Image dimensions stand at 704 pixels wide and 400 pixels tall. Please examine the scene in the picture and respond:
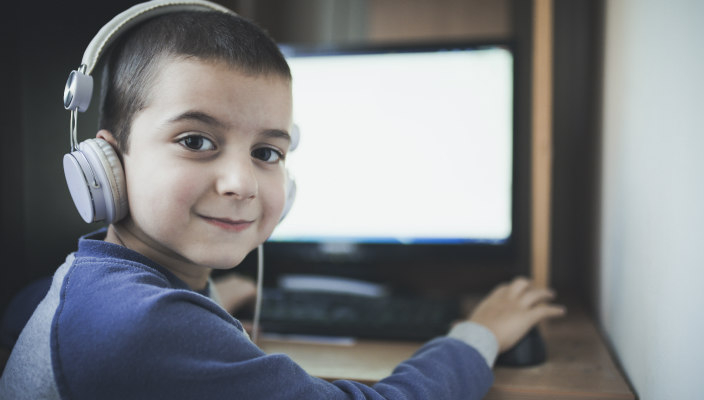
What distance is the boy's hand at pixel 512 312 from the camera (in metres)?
0.66

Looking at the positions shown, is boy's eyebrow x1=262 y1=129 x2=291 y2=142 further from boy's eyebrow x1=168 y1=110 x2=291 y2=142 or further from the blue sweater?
the blue sweater

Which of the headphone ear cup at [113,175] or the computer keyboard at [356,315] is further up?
the headphone ear cup at [113,175]

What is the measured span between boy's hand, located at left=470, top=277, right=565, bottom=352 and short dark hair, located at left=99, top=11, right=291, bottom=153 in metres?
0.39

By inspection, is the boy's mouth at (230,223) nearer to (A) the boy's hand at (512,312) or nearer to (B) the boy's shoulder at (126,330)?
(B) the boy's shoulder at (126,330)

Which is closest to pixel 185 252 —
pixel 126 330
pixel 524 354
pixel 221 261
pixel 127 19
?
pixel 221 261

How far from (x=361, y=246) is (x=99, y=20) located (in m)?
0.54

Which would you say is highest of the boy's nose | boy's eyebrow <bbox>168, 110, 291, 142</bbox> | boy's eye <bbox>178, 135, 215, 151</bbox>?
boy's eyebrow <bbox>168, 110, 291, 142</bbox>

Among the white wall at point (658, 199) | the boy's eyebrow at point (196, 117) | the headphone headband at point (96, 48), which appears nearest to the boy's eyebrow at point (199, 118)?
the boy's eyebrow at point (196, 117)

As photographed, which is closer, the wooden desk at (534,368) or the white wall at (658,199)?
the white wall at (658,199)

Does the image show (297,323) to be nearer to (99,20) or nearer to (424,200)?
(424,200)

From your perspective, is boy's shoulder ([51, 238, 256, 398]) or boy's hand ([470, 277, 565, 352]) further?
boy's hand ([470, 277, 565, 352])

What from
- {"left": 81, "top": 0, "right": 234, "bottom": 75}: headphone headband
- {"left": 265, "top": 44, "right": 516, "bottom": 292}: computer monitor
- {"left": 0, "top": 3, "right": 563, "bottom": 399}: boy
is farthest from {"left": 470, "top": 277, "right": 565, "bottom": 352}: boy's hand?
{"left": 81, "top": 0, "right": 234, "bottom": 75}: headphone headband

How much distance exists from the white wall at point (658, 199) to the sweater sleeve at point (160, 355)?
0.32 m

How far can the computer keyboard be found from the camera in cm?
73
